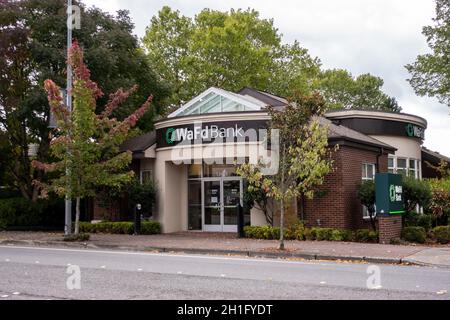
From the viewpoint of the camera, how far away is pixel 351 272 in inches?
445

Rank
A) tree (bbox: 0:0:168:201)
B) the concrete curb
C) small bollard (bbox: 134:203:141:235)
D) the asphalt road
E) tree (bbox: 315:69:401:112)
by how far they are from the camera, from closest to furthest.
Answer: the asphalt road < the concrete curb < small bollard (bbox: 134:203:141:235) < tree (bbox: 0:0:168:201) < tree (bbox: 315:69:401:112)

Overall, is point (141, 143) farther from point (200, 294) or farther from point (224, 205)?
point (200, 294)

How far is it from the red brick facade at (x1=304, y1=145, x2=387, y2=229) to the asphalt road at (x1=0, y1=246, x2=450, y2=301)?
255 inches

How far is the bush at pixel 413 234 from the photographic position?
60.7 ft

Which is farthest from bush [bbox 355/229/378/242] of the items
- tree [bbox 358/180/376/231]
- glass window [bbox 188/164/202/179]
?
glass window [bbox 188/164/202/179]

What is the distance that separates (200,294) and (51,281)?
Answer: 2.98 m

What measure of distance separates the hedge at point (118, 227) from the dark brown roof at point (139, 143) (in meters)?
3.00

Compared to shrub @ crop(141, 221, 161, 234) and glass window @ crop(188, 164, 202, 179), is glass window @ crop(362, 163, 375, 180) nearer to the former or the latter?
glass window @ crop(188, 164, 202, 179)

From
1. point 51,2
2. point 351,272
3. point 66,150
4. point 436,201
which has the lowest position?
point 351,272

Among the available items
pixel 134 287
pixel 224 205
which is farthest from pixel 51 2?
pixel 134 287

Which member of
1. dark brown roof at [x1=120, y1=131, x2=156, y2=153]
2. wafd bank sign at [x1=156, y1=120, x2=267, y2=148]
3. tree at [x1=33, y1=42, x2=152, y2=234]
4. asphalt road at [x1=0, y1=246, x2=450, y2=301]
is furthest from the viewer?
dark brown roof at [x1=120, y1=131, x2=156, y2=153]

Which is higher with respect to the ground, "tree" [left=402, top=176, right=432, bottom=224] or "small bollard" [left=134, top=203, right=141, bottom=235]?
"tree" [left=402, top=176, right=432, bottom=224]

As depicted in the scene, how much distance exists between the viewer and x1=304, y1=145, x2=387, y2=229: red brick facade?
1981 cm

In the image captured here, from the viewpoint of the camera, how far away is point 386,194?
17.9m
